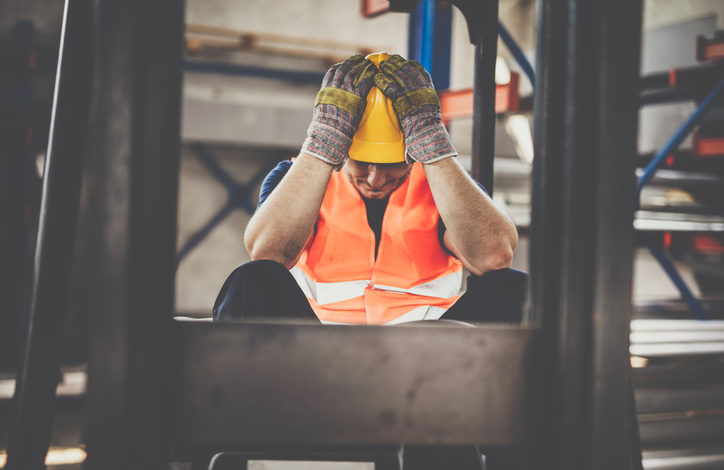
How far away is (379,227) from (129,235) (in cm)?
111

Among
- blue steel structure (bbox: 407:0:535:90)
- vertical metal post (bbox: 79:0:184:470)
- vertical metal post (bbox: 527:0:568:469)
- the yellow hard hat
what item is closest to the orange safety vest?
the yellow hard hat

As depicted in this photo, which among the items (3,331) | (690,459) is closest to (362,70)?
(690,459)

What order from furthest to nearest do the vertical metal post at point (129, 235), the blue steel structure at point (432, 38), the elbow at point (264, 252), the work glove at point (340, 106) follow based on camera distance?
the blue steel structure at point (432, 38) → the elbow at point (264, 252) → the work glove at point (340, 106) → the vertical metal post at point (129, 235)

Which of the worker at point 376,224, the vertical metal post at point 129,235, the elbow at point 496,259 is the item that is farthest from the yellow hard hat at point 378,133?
the vertical metal post at point 129,235

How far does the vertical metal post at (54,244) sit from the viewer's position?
807 mm

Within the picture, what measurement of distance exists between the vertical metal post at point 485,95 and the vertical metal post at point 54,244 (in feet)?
4.23

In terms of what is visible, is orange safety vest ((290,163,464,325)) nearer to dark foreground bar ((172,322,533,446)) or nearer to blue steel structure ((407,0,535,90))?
dark foreground bar ((172,322,533,446))

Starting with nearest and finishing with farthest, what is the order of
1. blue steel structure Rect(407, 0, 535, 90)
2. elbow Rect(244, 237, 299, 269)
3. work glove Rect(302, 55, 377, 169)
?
work glove Rect(302, 55, 377, 169) < elbow Rect(244, 237, 299, 269) < blue steel structure Rect(407, 0, 535, 90)

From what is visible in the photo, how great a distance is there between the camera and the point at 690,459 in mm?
2611

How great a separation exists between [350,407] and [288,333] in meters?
0.15

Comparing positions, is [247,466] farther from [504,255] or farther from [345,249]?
[504,255]

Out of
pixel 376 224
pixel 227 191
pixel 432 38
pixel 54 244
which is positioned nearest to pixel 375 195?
pixel 376 224

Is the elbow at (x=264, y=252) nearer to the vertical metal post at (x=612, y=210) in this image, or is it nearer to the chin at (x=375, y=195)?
the chin at (x=375, y=195)

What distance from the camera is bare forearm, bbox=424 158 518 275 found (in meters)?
1.41
